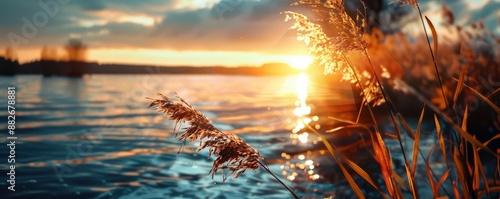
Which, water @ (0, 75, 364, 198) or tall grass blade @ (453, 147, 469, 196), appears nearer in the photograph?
tall grass blade @ (453, 147, 469, 196)

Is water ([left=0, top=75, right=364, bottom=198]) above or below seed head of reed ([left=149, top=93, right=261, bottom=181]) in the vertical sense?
below

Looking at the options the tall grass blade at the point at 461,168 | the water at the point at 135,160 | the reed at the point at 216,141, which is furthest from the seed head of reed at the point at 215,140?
the tall grass blade at the point at 461,168

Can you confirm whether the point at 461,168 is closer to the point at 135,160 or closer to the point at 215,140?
the point at 215,140

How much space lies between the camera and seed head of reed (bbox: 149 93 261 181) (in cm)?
258

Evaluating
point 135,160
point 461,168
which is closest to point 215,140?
point 461,168

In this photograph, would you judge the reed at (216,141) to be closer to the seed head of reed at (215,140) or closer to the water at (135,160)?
the seed head of reed at (215,140)

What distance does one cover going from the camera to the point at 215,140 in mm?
2596

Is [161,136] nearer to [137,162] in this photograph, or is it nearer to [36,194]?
[137,162]

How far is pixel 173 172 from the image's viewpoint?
8938mm

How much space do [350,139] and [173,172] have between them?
15.8ft

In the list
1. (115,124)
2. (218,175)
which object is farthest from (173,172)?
(115,124)

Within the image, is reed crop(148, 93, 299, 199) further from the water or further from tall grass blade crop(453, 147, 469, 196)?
tall grass blade crop(453, 147, 469, 196)

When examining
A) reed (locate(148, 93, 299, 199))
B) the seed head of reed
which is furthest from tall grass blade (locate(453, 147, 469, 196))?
the seed head of reed

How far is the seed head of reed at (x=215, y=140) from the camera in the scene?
2578 millimetres
